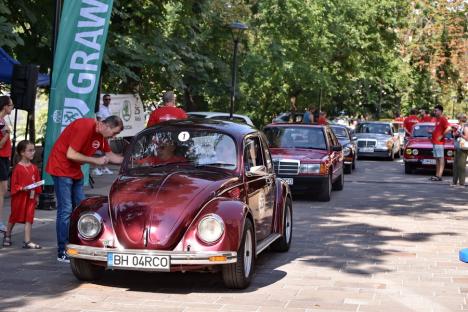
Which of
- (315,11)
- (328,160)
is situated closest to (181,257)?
(328,160)

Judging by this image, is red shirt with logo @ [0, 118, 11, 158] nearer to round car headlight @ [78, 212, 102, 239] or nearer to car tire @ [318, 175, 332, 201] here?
round car headlight @ [78, 212, 102, 239]

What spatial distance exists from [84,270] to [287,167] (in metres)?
8.58

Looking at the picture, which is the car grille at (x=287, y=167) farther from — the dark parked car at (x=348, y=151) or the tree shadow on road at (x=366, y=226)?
the dark parked car at (x=348, y=151)

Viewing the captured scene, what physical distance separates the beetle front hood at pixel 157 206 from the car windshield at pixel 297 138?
8.81 m

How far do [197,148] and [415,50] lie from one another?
1580 inches

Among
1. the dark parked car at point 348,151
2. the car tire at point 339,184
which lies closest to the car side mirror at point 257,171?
the car tire at point 339,184

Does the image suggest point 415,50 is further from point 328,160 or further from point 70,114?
point 70,114

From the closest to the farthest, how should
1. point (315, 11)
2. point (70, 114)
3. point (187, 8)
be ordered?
point (70, 114) → point (187, 8) → point (315, 11)

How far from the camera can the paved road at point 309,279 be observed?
7207 millimetres

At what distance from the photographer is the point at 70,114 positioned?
13.3 m

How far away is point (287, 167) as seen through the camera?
52.6ft

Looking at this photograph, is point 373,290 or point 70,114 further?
point 70,114

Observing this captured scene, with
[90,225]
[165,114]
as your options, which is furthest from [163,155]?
[165,114]

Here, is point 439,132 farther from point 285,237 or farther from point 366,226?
point 285,237
